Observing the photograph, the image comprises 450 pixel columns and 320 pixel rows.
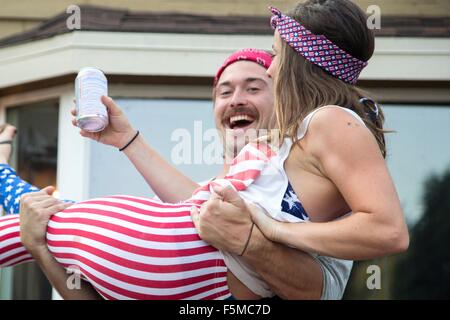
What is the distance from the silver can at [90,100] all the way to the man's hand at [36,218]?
26 cm

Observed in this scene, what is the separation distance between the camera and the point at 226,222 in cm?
241

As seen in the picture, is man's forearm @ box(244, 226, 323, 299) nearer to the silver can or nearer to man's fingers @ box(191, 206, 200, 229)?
man's fingers @ box(191, 206, 200, 229)

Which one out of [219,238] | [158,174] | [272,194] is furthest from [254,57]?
[219,238]

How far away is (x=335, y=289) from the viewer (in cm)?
264

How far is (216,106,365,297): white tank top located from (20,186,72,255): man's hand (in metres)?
0.57

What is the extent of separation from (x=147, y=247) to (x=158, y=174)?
74cm

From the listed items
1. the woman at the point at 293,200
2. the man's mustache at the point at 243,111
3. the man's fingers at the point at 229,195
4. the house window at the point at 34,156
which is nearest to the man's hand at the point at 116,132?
the woman at the point at 293,200

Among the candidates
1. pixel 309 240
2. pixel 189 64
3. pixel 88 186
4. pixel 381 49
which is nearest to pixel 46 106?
pixel 88 186

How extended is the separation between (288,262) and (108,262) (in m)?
0.51

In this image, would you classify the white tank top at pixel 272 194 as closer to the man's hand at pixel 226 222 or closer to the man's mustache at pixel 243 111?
the man's hand at pixel 226 222

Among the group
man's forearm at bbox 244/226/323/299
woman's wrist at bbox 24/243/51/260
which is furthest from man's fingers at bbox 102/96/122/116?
man's forearm at bbox 244/226/323/299

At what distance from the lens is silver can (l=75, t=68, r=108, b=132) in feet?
8.89

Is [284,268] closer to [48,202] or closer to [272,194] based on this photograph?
[272,194]
